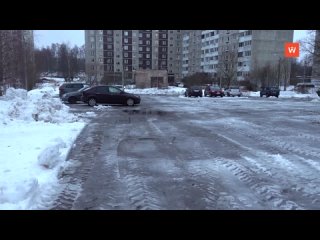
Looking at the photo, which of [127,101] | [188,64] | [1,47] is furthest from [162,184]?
[188,64]

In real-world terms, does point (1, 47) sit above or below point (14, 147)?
above

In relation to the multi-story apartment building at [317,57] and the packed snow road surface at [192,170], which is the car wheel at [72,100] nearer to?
the packed snow road surface at [192,170]

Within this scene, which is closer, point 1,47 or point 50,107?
point 50,107

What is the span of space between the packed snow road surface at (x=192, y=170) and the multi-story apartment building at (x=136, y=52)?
9966 centimetres

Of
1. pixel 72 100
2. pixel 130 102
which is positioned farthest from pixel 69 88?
pixel 130 102

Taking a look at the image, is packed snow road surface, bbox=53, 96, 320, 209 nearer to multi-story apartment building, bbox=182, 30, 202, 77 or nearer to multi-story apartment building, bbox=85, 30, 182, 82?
multi-story apartment building, bbox=85, 30, 182, 82

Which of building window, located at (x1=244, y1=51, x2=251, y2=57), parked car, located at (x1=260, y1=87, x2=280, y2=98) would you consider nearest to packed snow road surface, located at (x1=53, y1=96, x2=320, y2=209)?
parked car, located at (x1=260, y1=87, x2=280, y2=98)

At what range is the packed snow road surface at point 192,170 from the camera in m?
5.01

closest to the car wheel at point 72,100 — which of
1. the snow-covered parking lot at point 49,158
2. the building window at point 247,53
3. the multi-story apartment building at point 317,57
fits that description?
the snow-covered parking lot at point 49,158

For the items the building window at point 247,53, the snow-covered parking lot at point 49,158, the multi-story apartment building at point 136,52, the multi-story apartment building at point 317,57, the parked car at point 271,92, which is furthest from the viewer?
the multi-story apartment building at point 136,52

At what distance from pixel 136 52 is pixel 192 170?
114200mm
